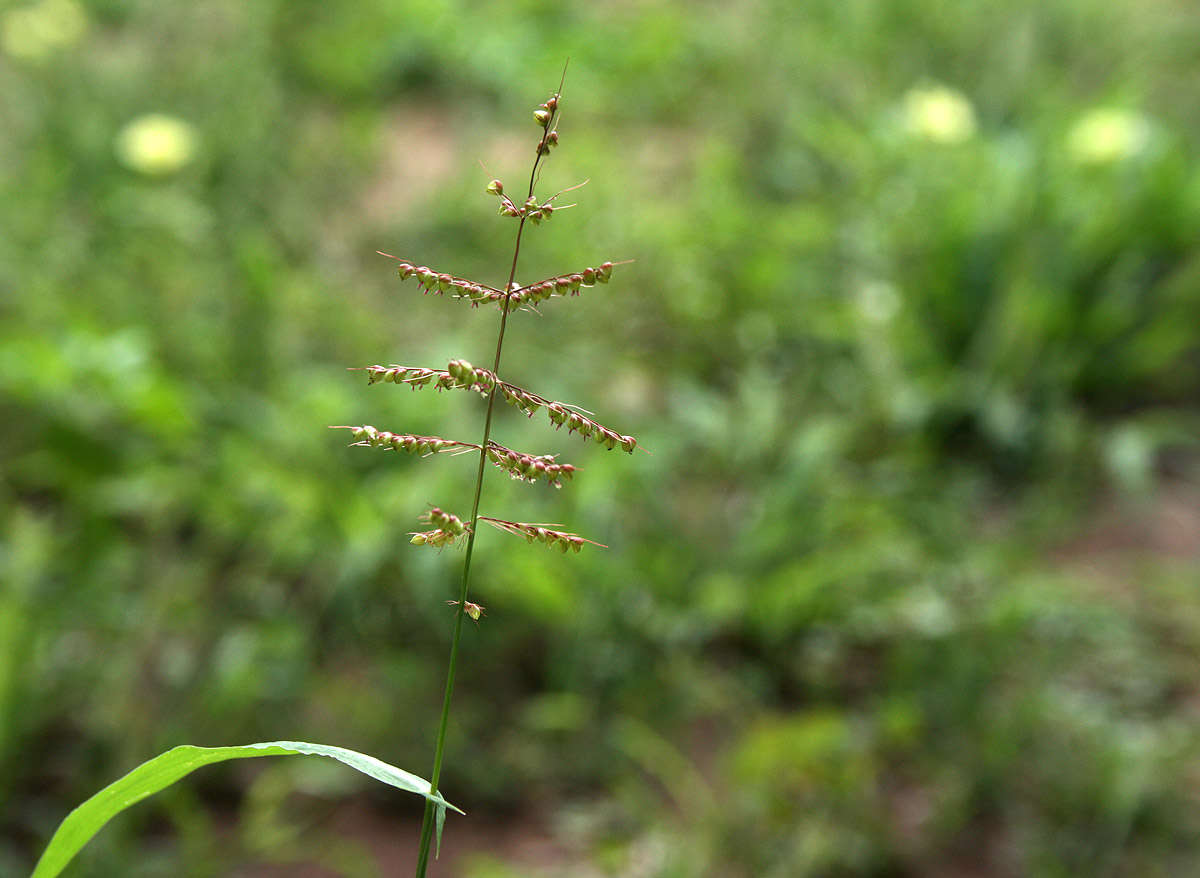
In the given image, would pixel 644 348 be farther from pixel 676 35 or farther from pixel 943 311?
pixel 676 35

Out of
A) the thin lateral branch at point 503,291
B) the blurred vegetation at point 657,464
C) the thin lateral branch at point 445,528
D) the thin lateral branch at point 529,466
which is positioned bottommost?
the thin lateral branch at point 445,528

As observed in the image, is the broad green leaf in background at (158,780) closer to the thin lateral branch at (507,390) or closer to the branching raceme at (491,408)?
the branching raceme at (491,408)

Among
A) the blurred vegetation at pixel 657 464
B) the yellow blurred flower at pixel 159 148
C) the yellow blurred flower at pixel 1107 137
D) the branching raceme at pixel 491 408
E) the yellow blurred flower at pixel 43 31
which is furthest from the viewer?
the yellow blurred flower at pixel 43 31

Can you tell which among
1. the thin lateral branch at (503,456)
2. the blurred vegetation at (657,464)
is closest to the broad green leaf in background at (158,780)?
the thin lateral branch at (503,456)

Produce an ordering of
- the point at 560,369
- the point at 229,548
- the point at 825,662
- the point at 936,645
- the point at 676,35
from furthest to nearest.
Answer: the point at 676,35 < the point at 560,369 < the point at 229,548 < the point at 825,662 < the point at 936,645

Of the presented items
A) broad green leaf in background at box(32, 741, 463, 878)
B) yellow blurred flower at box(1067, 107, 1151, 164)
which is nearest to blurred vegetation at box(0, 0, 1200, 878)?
yellow blurred flower at box(1067, 107, 1151, 164)

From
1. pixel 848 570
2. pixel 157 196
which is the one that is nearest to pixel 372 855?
pixel 848 570

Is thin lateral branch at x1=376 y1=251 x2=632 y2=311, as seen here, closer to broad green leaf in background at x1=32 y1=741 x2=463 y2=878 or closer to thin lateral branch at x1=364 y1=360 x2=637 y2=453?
thin lateral branch at x1=364 y1=360 x2=637 y2=453
